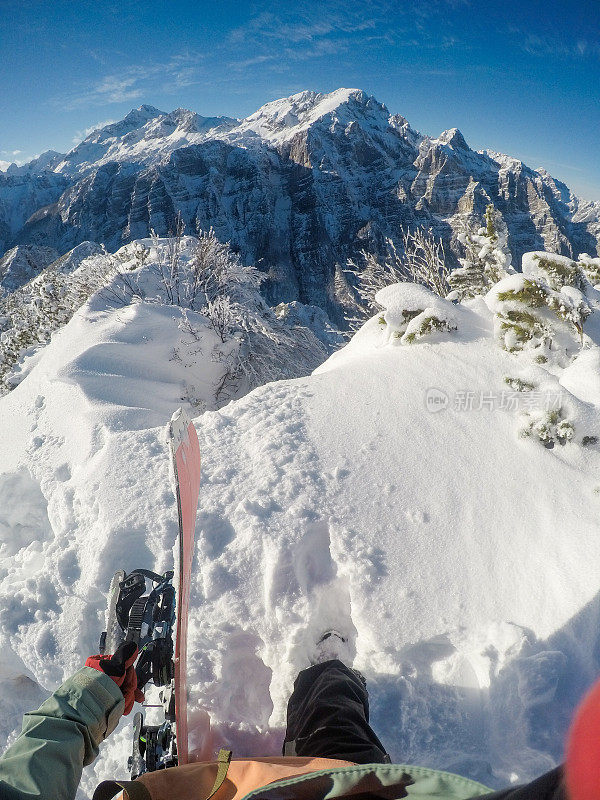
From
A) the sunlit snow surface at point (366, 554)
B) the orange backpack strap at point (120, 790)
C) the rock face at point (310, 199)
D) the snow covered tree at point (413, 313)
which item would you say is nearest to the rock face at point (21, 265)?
the rock face at point (310, 199)

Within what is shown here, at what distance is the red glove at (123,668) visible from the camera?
2.05m

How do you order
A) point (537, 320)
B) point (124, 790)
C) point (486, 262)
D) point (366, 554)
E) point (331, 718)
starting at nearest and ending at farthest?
point (124, 790) < point (331, 718) < point (366, 554) < point (537, 320) < point (486, 262)

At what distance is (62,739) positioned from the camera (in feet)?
5.43

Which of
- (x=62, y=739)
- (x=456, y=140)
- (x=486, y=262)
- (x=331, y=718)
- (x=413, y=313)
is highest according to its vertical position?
(x=456, y=140)

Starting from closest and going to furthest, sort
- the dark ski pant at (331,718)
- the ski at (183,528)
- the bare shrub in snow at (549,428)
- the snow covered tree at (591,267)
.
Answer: the dark ski pant at (331,718), the ski at (183,528), the bare shrub in snow at (549,428), the snow covered tree at (591,267)

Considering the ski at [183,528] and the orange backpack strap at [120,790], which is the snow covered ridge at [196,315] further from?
the orange backpack strap at [120,790]

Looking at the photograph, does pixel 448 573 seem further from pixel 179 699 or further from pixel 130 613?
pixel 130 613

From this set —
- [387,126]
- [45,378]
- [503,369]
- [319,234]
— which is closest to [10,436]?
[45,378]

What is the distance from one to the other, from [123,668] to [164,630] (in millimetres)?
358

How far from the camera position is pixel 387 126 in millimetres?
100500

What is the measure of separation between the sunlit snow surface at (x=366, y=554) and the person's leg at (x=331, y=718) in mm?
214

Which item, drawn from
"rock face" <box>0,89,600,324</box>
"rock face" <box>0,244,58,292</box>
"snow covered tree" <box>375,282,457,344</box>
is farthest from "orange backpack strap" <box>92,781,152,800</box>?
"rock face" <box>0,89,600,324</box>

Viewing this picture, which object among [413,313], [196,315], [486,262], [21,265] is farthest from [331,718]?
[21,265]

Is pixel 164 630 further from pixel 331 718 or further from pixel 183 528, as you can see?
pixel 331 718
